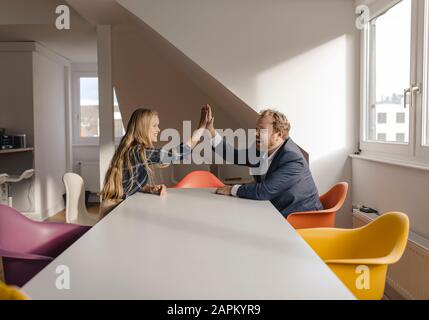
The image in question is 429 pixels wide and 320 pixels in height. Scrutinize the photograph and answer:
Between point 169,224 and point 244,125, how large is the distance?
3798 mm

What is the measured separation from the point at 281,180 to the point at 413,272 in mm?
872

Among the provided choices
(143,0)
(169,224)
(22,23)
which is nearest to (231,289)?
(169,224)

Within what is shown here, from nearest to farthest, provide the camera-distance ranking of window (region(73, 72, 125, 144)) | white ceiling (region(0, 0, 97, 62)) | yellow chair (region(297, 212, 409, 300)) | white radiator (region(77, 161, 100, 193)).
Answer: yellow chair (region(297, 212, 409, 300)), white ceiling (region(0, 0, 97, 62)), white radiator (region(77, 161, 100, 193)), window (region(73, 72, 125, 144))

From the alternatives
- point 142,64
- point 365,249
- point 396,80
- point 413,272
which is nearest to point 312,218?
point 413,272

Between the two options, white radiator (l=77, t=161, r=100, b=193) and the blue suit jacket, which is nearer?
the blue suit jacket

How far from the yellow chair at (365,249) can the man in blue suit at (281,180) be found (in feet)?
2.37

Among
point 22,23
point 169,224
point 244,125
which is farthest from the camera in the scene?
point 244,125

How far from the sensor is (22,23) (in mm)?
5199

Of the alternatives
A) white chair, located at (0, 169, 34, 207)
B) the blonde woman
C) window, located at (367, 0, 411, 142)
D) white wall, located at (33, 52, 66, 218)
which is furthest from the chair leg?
window, located at (367, 0, 411, 142)

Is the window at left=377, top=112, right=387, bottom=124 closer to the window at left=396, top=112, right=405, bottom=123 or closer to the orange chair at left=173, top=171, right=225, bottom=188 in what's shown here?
the window at left=396, top=112, right=405, bottom=123

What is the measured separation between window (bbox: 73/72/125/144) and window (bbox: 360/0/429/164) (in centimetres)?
561

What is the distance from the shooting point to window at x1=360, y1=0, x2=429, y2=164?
2754mm
